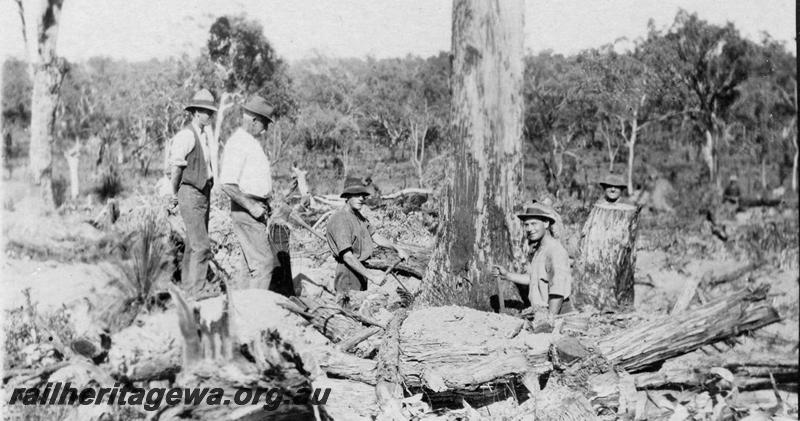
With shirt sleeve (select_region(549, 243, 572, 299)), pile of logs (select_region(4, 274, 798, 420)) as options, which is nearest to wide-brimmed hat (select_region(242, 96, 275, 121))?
pile of logs (select_region(4, 274, 798, 420))

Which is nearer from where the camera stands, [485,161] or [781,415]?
[781,415]

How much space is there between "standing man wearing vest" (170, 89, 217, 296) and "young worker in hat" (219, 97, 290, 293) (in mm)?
225

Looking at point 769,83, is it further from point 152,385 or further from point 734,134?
point 152,385

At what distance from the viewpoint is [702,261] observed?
11.2 meters

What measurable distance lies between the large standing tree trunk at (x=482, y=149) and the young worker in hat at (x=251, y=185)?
1306mm

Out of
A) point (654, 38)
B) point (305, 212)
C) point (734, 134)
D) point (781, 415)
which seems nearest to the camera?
point (781, 415)

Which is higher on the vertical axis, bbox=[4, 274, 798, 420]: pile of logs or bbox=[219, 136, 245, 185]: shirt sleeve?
bbox=[219, 136, 245, 185]: shirt sleeve

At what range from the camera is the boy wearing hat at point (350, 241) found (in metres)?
5.54

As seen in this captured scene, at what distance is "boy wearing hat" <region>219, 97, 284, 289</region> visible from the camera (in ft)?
16.0

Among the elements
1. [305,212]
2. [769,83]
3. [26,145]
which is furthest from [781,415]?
[26,145]

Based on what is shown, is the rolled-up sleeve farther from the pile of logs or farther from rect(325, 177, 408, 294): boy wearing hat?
rect(325, 177, 408, 294): boy wearing hat

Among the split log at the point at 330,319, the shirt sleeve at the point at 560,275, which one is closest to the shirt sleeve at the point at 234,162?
the split log at the point at 330,319

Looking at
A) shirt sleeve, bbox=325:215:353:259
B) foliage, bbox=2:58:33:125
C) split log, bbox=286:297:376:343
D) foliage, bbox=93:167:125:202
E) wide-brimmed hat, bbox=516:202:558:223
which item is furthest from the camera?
foliage, bbox=2:58:33:125

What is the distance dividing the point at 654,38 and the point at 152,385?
2559 centimetres
